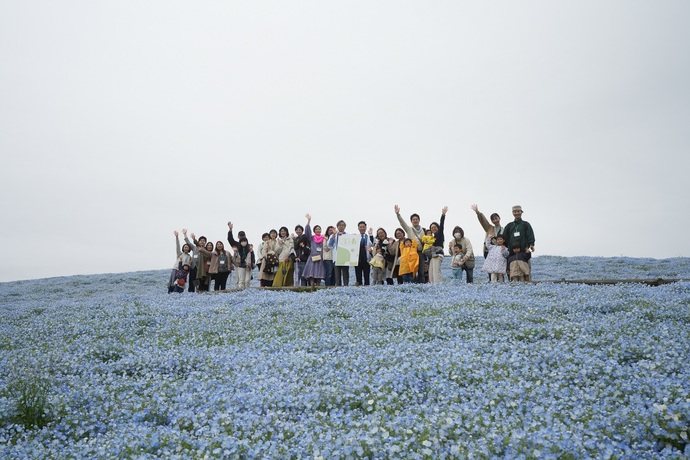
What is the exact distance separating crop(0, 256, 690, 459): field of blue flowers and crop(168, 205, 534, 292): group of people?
505 cm

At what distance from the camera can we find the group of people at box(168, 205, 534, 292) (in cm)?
1855

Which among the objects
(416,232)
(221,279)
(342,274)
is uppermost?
(416,232)

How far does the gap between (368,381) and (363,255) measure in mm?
13543

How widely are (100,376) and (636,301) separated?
10.8 meters

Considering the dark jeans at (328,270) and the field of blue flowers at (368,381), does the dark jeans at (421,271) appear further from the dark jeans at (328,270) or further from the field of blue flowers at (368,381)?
the field of blue flowers at (368,381)

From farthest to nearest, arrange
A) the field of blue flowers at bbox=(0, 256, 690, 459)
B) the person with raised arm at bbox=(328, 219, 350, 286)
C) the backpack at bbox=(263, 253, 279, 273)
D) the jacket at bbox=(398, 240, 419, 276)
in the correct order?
the backpack at bbox=(263, 253, 279, 273) → the person with raised arm at bbox=(328, 219, 350, 286) → the jacket at bbox=(398, 240, 419, 276) → the field of blue flowers at bbox=(0, 256, 690, 459)

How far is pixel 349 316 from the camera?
12344mm

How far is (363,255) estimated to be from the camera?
67.5ft

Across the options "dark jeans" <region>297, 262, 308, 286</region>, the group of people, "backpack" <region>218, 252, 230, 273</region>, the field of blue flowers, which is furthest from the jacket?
"backpack" <region>218, 252, 230, 273</region>

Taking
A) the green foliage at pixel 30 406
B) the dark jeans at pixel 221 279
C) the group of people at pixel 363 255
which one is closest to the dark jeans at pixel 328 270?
the group of people at pixel 363 255

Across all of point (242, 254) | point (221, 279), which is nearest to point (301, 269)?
point (242, 254)

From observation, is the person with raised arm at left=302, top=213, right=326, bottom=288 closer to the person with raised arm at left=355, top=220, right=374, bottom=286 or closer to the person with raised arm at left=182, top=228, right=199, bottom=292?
the person with raised arm at left=355, top=220, right=374, bottom=286

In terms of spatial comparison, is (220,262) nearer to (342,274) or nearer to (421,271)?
(342,274)

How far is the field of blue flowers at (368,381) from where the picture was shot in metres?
5.05
